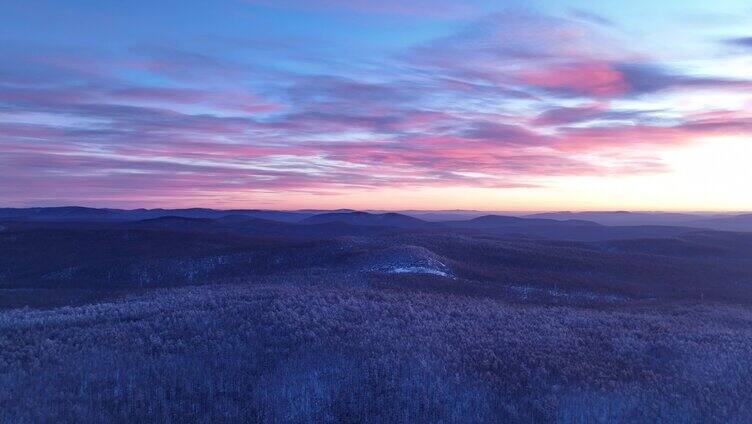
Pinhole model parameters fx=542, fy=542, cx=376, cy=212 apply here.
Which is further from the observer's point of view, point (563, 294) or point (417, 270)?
point (417, 270)

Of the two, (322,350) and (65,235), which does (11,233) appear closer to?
(65,235)

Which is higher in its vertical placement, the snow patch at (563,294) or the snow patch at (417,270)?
the snow patch at (417,270)

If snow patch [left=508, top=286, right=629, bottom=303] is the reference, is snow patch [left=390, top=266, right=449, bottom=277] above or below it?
above

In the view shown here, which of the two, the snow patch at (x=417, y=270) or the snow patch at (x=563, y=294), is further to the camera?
the snow patch at (x=417, y=270)

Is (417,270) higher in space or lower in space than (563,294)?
higher

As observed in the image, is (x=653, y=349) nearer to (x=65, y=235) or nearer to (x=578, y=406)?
(x=578, y=406)

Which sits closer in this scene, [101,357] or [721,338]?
[101,357]

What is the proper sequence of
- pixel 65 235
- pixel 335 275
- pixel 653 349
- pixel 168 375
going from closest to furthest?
pixel 168 375 < pixel 653 349 < pixel 335 275 < pixel 65 235

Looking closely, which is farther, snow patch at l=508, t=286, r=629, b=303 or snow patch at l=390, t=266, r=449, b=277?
snow patch at l=390, t=266, r=449, b=277

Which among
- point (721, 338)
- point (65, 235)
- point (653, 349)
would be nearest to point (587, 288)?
point (721, 338)

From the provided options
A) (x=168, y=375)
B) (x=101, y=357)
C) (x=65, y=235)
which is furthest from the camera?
(x=65, y=235)
